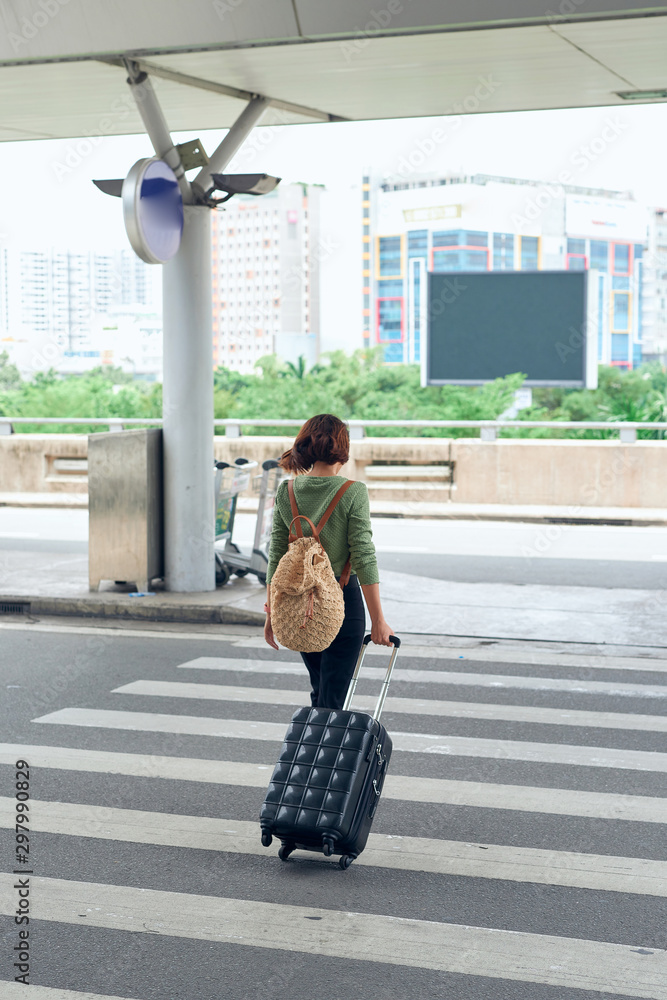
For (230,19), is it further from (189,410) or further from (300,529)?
(300,529)

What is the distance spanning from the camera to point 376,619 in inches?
189

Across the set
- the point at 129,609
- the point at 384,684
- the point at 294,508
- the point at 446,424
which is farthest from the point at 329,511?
the point at 446,424

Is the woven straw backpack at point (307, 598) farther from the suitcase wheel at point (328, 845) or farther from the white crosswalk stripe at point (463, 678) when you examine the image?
the white crosswalk stripe at point (463, 678)

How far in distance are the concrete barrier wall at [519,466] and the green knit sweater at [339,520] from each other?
11.9 metres

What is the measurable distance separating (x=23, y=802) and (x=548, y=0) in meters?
6.26

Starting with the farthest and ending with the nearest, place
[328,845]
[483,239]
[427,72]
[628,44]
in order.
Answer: [483,239] → [427,72] → [628,44] → [328,845]

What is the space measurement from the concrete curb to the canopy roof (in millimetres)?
4496

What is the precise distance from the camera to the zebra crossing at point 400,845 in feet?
12.4

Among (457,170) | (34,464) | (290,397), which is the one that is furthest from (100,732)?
(457,170)

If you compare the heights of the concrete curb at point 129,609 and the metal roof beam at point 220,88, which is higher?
the metal roof beam at point 220,88

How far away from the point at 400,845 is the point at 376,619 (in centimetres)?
98

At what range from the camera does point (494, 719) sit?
6789mm

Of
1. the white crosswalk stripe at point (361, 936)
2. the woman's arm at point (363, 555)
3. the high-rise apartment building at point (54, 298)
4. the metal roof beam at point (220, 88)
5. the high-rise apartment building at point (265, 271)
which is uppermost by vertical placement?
the high-rise apartment building at point (265, 271)

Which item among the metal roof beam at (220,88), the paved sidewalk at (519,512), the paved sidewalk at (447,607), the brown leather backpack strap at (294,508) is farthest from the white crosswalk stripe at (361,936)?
the paved sidewalk at (519,512)
